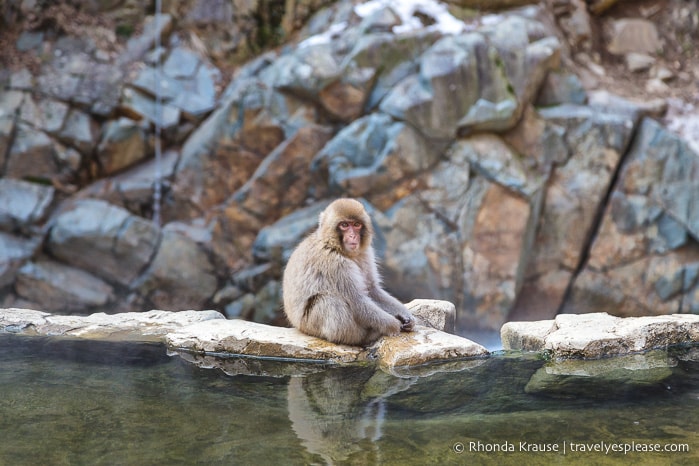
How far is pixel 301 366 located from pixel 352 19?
8347 millimetres

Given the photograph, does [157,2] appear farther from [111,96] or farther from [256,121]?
[256,121]

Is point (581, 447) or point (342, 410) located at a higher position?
point (581, 447)

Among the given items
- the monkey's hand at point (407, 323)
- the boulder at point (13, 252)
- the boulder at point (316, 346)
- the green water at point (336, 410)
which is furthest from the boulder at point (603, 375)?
the boulder at point (13, 252)

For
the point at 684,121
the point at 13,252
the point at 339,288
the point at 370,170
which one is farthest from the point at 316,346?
the point at 684,121

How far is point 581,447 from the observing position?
2.37 meters

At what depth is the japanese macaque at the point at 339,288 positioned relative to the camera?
3867 mm

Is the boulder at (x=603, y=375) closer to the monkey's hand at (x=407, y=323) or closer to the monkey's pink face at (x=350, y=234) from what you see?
the monkey's hand at (x=407, y=323)

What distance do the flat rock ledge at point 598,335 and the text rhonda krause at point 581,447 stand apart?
4.52ft

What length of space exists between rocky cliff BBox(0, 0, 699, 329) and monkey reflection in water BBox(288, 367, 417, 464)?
5916 mm

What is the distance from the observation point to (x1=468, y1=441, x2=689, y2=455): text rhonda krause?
2.33 meters

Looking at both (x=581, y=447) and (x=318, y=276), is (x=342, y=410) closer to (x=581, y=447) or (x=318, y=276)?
(x=581, y=447)

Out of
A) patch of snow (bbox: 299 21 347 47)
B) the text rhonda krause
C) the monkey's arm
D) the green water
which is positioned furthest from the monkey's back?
patch of snow (bbox: 299 21 347 47)

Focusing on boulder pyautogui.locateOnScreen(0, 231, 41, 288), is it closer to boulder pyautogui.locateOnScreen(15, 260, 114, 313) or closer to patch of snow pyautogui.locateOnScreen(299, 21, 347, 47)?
boulder pyautogui.locateOnScreen(15, 260, 114, 313)

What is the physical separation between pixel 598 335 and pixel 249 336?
81.5 inches
